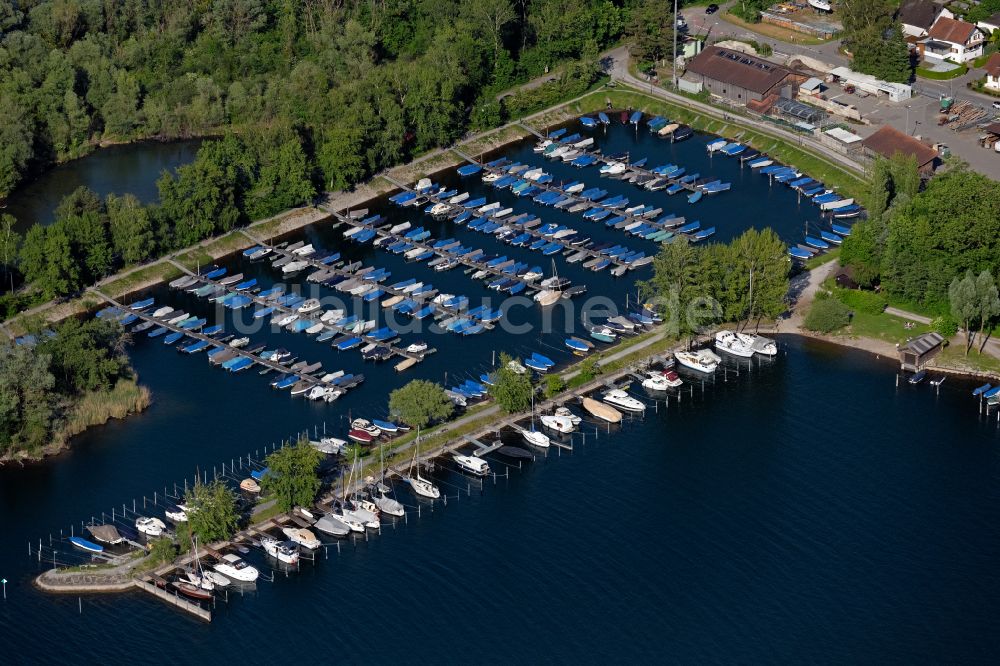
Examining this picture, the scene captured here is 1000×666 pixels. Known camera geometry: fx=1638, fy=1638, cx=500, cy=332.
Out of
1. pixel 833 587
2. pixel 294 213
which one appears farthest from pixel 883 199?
pixel 294 213

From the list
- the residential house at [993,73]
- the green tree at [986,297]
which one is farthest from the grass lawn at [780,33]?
the green tree at [986,297]

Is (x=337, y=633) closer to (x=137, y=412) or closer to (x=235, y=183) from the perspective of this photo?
(x=137, y=412)

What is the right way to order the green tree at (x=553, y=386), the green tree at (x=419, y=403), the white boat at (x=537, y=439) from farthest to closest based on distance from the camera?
the green tree at (x=553, y=386), the white boat at (x=537, y=439), the green tree at (x=419, y=403)

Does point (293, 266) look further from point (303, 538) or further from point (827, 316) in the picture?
point (827, 316)

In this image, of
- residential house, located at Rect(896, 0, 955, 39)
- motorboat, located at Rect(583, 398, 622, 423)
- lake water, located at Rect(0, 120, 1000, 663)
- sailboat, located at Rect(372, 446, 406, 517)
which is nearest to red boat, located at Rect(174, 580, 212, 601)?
lake water, located at Rect(0, 120, 1000, 663)

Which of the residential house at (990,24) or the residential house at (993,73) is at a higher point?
the residential house at (990,24)

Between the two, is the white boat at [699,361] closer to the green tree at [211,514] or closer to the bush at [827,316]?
the bush at [827,316]

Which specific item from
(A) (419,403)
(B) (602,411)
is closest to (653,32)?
(B) (602,411)
